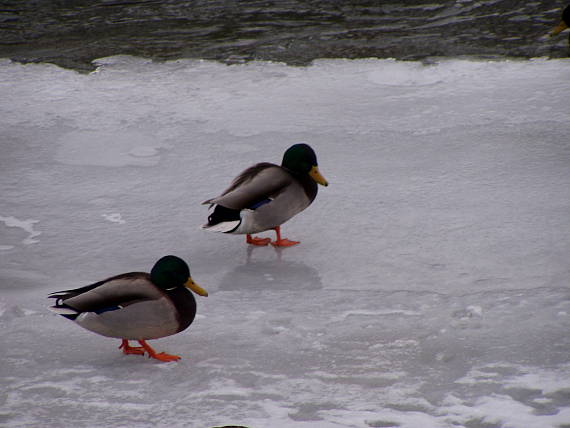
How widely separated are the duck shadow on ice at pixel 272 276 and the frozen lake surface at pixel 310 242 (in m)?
0.02

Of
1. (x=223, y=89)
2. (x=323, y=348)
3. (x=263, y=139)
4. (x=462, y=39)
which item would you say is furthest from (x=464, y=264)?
(x=462, y=39)

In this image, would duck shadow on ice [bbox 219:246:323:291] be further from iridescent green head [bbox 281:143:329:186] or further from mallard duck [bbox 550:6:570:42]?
mallard duck [bbox 550:6:570:42]

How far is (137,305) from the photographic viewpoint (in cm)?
369

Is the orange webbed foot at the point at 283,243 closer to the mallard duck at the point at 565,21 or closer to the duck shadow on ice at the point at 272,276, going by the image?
the duck shadow on ice at the point at 272,276

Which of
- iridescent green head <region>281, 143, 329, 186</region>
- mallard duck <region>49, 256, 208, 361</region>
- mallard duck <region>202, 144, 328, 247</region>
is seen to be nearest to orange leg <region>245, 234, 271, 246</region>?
mallard duck <region>202, 144, 328, 247</region>

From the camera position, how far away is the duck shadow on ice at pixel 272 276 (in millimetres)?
4512

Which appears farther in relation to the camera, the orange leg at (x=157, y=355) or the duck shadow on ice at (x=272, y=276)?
the duck shadow on ice at (x=272, y=276)

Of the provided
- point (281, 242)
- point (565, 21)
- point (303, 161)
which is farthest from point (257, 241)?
point (565, 21)

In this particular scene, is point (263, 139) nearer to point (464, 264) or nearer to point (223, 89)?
point (223, 89)

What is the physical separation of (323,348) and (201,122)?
3438 mm

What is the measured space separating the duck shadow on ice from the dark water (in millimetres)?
3708

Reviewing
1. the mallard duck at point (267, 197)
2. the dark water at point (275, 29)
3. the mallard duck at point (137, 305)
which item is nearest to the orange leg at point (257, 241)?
the mallard duck at point (267, 197)

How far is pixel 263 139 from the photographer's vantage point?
6477 mm

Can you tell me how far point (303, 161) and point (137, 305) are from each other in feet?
5.43
